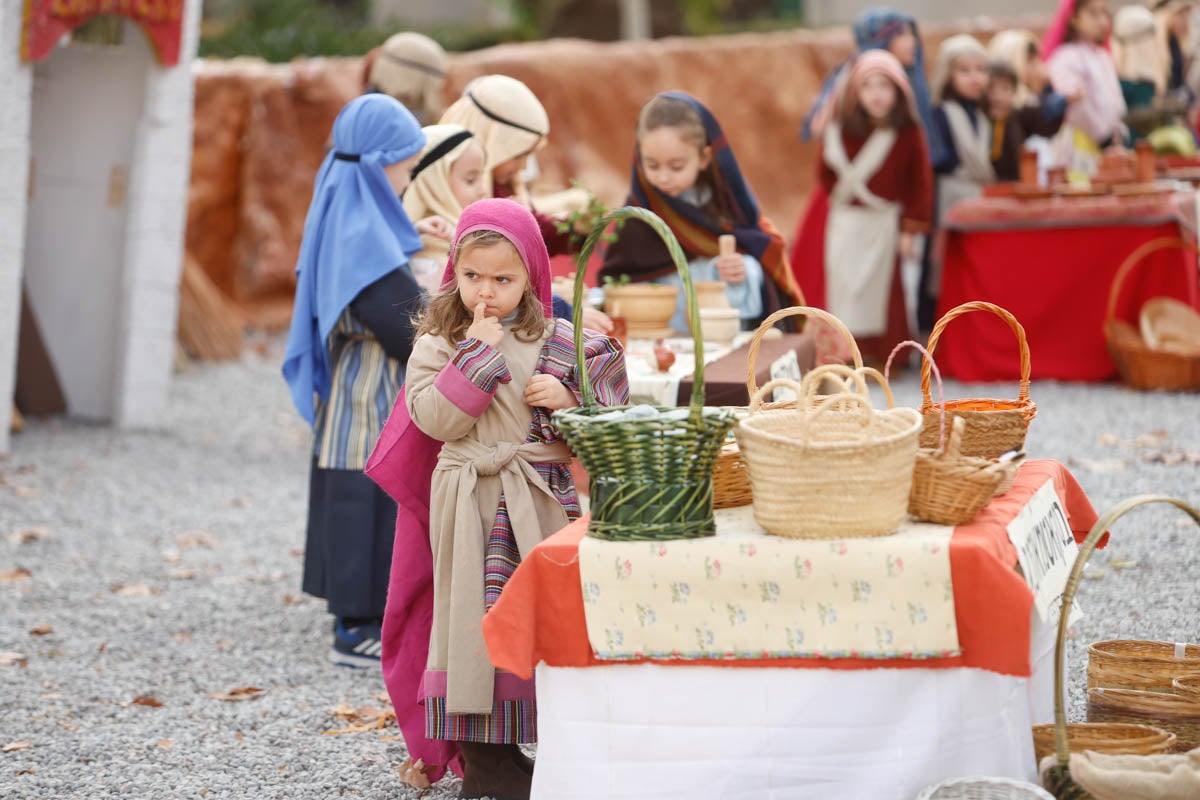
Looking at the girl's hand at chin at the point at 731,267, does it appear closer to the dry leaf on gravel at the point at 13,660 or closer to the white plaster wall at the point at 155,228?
the dry leaf on gravel at the point at 13,660

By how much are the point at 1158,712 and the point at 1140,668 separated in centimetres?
25

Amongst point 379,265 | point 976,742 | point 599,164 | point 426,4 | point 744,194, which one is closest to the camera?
point 976,742

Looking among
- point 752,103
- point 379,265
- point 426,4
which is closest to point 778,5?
point 426,4

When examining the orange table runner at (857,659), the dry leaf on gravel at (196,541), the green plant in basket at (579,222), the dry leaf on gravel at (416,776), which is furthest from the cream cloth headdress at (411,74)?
the orange table runner at (857,659)

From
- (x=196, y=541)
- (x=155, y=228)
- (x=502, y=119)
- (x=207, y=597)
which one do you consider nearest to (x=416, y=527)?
(x=502, y=119)

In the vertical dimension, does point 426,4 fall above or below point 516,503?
above

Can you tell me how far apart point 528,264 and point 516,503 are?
572 millimetres

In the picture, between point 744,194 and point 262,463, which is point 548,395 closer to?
point 744,194

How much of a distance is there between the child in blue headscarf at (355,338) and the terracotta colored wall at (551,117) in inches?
313

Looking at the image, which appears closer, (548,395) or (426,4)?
(548,395)

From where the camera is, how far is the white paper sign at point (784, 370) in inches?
191

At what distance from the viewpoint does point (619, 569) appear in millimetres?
3096

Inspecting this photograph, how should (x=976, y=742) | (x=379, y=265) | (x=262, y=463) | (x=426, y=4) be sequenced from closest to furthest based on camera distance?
(x=976, y=742), (x=379, y=265), (x=262, y=463), (x=426, y=4)

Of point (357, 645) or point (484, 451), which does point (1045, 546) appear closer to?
Result: point (484, 451)
